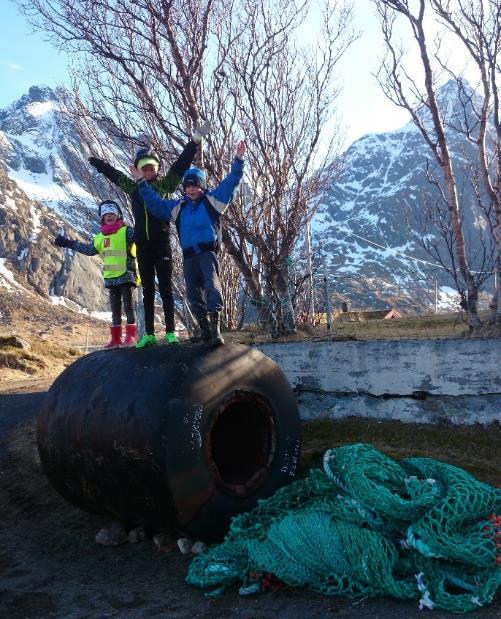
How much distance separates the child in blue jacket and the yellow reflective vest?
4.47 feet

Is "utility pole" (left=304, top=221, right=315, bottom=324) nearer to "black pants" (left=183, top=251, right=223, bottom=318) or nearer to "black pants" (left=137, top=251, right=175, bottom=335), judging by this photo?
"black pants" (left=137, top=251, right=175, bottom=335)

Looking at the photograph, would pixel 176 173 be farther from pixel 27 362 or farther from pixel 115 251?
pixel 27 362

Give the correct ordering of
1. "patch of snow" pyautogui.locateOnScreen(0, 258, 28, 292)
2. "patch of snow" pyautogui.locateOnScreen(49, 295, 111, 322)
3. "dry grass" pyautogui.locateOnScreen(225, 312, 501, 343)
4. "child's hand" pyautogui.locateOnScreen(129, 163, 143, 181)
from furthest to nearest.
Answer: "patch of snow" pyautogui.locateOnScreen(49, 295, 111, 322)
"patch of snow" pyautogui.locateOnScreen(0, 258, 28, 292)
"dry grass" pyautogui.locateOnScreen(225, 312, 501, 343)
"child's hand" pyautogui.locateOnScreen(129, 163, 143, 181)

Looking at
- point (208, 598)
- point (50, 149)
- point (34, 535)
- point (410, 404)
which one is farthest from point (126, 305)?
point (50, 149)

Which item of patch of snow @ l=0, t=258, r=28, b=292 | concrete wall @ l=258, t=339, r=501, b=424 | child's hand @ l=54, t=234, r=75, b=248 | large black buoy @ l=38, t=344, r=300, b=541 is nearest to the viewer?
large black buoy @ l=38, t=344, r=300, b=541

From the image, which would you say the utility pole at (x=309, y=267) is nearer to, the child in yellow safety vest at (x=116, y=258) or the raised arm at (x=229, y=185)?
the child in yellow safety vest at (x=116, y=258)

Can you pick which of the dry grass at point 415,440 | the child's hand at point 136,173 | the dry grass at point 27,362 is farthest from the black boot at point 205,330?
the dry grass at point 27,362

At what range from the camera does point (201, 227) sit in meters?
5.01

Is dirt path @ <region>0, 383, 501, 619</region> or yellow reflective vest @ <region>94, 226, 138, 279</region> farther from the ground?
yellow reflective vest @ <region>94, 226, 138, 279</region>

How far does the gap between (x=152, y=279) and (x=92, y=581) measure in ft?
8.45

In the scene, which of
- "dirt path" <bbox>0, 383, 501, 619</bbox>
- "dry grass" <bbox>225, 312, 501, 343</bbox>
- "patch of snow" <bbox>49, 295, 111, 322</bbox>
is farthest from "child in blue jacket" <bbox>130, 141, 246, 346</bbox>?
"patch of snow" <bbox>49, 295, 111, 322</bbox>

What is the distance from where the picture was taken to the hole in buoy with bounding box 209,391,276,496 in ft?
14.8

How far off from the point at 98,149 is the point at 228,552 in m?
12.9

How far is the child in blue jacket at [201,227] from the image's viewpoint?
493 centimetres
